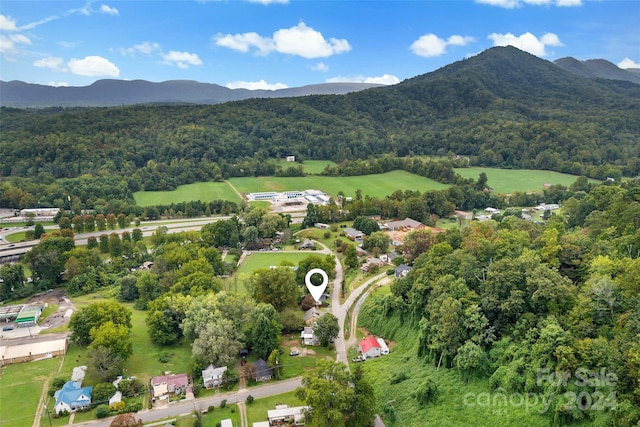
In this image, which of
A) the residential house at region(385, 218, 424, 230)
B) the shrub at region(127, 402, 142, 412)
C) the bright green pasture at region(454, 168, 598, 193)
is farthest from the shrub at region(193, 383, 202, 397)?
the bright green pasture at region(454, 168, 598, 193)

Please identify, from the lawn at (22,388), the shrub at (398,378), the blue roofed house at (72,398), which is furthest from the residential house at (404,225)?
the blue roofed house at (72,398)

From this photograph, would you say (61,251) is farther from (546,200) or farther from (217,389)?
(546,200)

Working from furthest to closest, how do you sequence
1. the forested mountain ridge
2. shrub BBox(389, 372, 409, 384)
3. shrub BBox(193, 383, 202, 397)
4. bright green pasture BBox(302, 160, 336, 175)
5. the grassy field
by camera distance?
1. bright green pasture BBox(302, 160, 336, 175)
2. the forested mountain ridge
3. shrub BBox(193, 383, 202, 397)
4. shrub BBox(389, 372, 409, 384)
5. the grassy field

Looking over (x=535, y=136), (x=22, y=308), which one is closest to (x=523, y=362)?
(x=22, y=308)

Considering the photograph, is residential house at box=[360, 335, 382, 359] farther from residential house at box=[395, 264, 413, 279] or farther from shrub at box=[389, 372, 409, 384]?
residential house at box=[395, 264, 413, 279]

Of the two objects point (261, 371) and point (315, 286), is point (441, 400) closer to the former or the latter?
point (261, 371)

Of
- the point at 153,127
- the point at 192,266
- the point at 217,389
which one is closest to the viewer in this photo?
the point at 217,389

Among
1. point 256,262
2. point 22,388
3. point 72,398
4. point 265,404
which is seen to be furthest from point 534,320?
point 256,262
